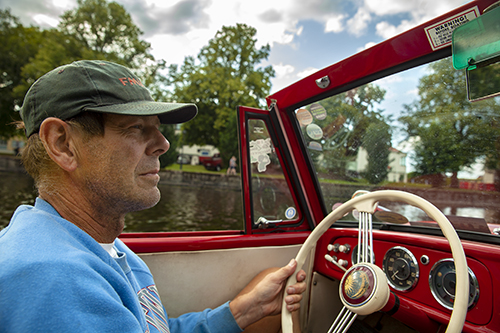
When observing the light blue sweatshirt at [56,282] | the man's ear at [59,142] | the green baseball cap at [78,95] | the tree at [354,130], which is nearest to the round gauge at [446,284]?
the tree at [354,130]

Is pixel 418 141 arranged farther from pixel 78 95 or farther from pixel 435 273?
pixel 78 95

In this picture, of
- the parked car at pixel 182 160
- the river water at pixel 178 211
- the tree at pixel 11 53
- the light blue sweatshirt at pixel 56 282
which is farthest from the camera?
the parked car at pixel 182 160

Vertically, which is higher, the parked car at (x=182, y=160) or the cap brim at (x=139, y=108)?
the cap brim at (x=139, y=108)

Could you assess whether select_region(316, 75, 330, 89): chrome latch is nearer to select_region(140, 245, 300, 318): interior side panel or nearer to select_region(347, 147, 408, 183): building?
select_region(347, 147, 408, 183): building

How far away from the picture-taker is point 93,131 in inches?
40.1

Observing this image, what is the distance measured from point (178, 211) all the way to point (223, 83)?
1443 centimetres

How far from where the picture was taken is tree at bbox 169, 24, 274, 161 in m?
23.1

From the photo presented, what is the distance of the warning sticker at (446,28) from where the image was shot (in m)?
1.18

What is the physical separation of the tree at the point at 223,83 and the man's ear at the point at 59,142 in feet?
71.3

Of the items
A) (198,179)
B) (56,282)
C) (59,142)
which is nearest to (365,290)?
(56,282)

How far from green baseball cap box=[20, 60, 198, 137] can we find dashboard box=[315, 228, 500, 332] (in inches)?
53.9

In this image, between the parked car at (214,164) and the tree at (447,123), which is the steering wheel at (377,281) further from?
the parked car at (214,164)

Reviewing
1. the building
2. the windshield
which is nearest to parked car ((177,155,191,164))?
the windshield

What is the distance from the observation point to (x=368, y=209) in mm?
1259
